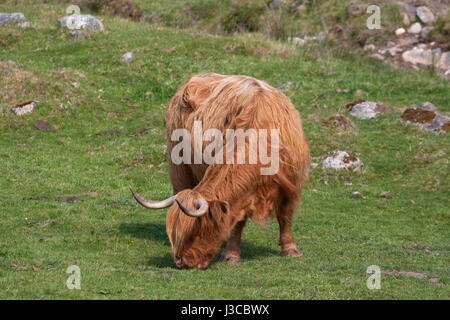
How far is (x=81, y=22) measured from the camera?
24.5 m

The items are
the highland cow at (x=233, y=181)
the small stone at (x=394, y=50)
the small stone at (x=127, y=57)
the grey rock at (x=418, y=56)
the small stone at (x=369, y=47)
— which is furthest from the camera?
the small stone at (x=369, y=47)

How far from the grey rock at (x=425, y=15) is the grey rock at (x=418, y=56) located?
6.56 feet

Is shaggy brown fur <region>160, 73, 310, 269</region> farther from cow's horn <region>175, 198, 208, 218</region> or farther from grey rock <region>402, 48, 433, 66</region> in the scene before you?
grey rock <region>402, 48, 433, 66</region>

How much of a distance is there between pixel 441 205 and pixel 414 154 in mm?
2325

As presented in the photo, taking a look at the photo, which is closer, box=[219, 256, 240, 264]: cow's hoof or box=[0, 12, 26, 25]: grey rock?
box=[219, 256, 240, 264]: cow's hoof

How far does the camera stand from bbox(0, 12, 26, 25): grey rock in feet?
81.7

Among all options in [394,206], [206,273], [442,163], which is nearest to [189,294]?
[206,273]

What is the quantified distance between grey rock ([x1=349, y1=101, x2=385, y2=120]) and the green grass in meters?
0.32

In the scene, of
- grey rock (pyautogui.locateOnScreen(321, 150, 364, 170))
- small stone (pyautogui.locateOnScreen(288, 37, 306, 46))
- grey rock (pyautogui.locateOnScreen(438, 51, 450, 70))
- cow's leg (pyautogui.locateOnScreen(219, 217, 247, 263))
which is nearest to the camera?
cow's leg (pyautogui.locateOnScreen(219, 217, 247, 263))

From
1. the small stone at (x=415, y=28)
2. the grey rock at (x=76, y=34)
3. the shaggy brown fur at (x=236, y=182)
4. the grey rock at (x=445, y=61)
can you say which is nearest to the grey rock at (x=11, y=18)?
the grey rock at (x=76, y=34)

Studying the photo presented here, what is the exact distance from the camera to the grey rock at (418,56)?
23891 millimetres

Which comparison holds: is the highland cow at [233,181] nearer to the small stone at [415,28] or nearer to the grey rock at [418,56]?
the grey rock at [418,56]

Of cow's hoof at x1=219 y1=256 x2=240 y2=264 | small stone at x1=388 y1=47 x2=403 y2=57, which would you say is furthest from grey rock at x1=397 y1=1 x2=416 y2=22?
cow's hoof at x1=219 y1=256 x2=240 y2=264

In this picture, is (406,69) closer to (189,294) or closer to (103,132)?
(103,132)
